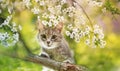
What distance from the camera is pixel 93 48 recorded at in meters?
2.23

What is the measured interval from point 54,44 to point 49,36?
0.18 feet

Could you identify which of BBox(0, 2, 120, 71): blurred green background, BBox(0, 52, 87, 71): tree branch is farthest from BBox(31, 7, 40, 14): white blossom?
BBox(0, 52, 87, 71): tree branch

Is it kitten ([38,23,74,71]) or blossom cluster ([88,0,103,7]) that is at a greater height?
blossom cluster ([88,0,103,7])

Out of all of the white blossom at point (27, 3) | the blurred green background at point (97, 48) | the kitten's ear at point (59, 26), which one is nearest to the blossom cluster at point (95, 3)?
the blurred green background at point (97, 48)

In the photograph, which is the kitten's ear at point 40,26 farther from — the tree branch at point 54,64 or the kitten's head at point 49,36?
the tree branch at point 54,64

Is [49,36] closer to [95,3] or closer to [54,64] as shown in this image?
[54,64]

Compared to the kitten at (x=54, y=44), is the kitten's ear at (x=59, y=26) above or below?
above

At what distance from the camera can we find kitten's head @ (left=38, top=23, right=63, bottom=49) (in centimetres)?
218

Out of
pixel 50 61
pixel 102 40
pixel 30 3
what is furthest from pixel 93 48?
pixel 30 3

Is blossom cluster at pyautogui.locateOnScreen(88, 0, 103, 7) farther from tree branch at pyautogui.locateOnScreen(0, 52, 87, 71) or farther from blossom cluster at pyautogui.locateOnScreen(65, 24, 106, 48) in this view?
tree branch at pyautogui.locateOnScreen(0, 52, 87, 71)

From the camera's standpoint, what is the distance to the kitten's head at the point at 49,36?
7.14 feet

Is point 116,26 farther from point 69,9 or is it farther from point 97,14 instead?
point 69,9

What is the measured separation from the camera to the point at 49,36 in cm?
218

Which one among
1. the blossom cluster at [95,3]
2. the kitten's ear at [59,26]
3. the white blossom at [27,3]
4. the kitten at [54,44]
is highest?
the white blossom at [27,3]
